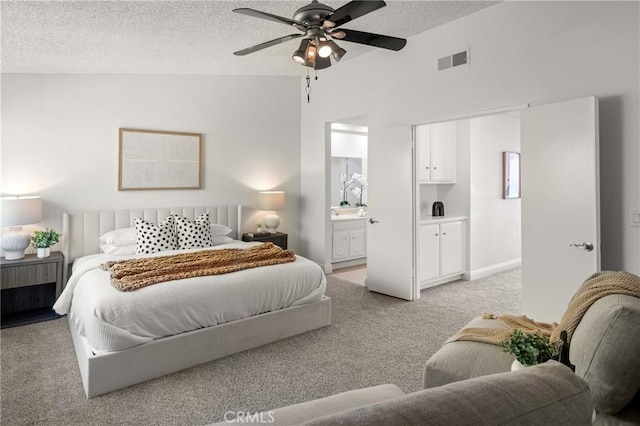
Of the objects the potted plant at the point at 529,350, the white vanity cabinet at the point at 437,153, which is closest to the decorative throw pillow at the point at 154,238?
Result: the white vanity cabinet at the point at 437,153

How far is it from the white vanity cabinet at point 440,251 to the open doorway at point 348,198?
119 centimetres

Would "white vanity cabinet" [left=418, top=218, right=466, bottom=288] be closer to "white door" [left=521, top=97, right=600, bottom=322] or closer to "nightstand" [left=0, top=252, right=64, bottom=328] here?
"white door" [left=521, top=97, right=600, bottom=322]

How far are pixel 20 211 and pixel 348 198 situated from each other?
4880 millimetres

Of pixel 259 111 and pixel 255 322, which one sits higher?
pixel 259 111

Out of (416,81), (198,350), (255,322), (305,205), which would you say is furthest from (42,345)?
(416,81)

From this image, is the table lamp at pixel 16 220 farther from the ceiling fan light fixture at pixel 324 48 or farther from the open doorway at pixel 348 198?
the open doorway at pixel 348 198

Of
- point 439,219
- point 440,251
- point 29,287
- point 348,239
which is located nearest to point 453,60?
point 439,219

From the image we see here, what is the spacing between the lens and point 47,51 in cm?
357

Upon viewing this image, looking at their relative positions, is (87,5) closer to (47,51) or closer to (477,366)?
(47,51)

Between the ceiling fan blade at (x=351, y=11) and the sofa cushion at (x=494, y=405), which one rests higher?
the ceiling fan blade at (x=351, y=11)

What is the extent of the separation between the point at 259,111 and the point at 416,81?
8.28 ft

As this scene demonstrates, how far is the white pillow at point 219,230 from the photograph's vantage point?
4.89m

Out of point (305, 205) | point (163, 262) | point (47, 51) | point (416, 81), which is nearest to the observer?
point (163, 262)

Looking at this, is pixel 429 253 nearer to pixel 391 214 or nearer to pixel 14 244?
pixel 391 214
